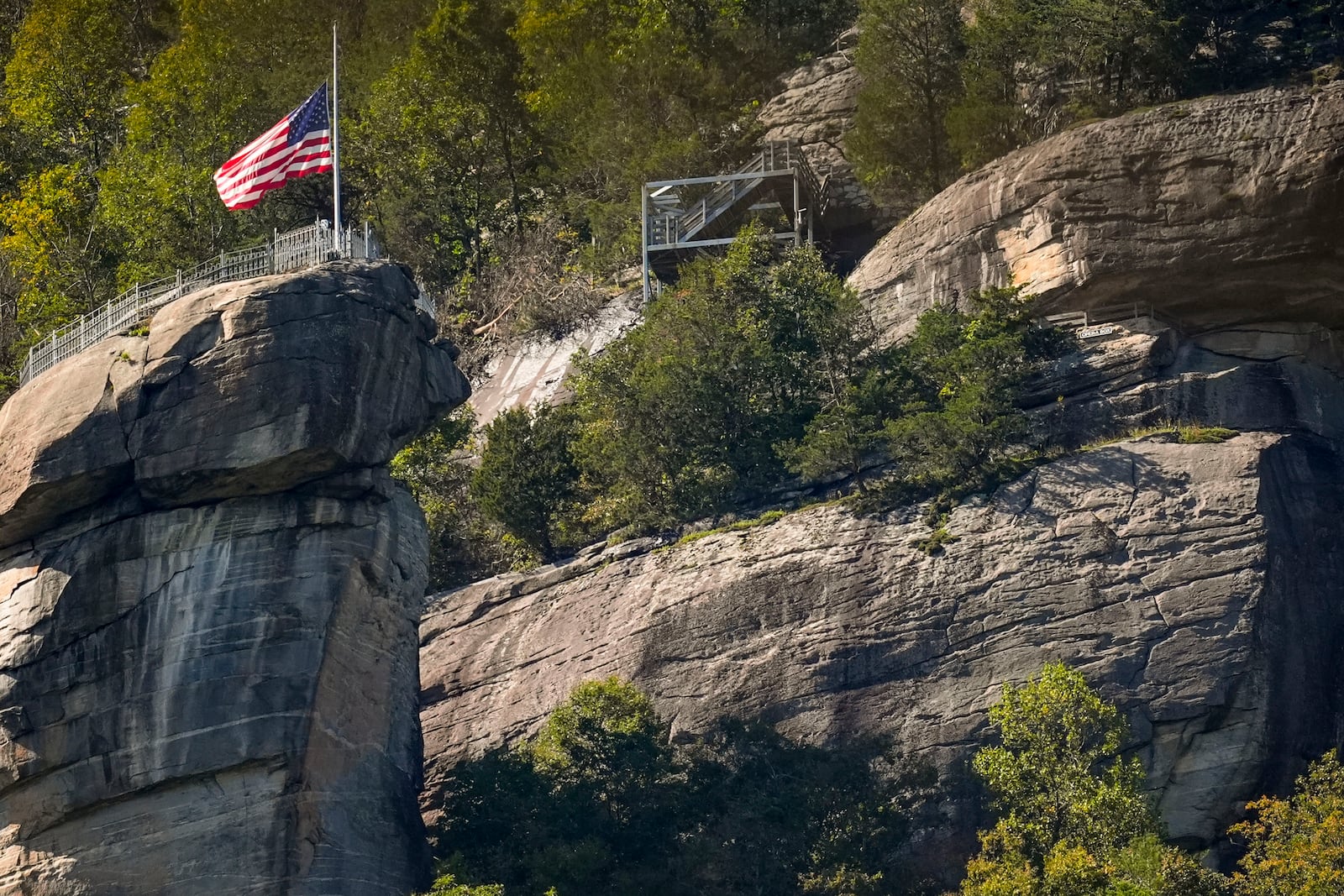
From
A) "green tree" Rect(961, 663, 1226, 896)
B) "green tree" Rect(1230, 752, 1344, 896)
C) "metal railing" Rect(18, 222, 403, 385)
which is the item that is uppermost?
"metal railing" Rect(18, 222, 403, 385)

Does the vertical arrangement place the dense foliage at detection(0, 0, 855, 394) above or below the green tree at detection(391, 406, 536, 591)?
above

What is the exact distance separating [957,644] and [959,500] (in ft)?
11.2

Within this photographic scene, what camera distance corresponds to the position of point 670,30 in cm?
5950

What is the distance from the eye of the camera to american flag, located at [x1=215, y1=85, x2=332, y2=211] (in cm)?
4191

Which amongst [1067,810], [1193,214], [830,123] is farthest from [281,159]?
[830,123]

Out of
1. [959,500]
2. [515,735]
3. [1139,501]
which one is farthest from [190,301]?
[1139,501]

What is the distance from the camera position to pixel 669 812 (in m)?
39.3

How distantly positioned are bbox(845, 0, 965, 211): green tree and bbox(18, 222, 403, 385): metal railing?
15673mm

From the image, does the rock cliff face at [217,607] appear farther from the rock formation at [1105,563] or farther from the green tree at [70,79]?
the green tree at [70,79]

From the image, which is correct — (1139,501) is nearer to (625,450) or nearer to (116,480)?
(625,450)

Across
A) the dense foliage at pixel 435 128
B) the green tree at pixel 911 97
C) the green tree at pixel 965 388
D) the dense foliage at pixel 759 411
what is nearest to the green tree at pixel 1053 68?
the green tree at pixel 911 97

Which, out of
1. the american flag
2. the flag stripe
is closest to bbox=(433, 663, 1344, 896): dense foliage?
the american flag

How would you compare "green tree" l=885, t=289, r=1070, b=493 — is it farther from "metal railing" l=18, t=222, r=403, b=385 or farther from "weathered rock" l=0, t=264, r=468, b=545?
"weathered rock" l=0, t=264, r=468, b=545

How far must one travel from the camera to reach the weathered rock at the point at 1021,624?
3909 cm
